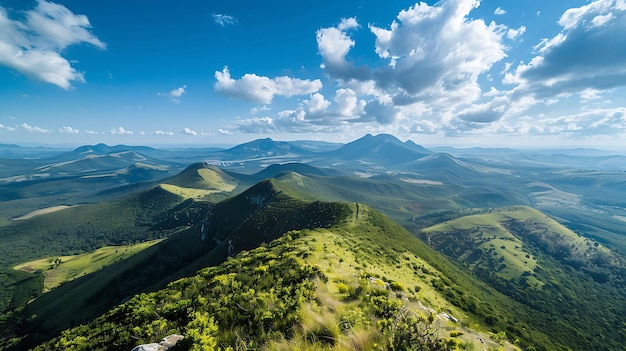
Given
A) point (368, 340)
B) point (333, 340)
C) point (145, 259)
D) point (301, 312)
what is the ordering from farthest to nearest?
1. point (145, 259)
2. point (301, 312)
3. point (333, 340)
4. point (368, 340)

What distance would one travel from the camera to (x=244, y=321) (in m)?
15.3

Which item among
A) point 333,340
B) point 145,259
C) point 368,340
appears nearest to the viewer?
point 368,340

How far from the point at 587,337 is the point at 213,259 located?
19233 cm

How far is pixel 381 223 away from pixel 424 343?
122 meters

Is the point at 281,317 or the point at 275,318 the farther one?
the point at 275,318

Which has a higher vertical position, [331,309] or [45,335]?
[331,309]

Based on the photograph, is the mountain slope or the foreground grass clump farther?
the mountain slope

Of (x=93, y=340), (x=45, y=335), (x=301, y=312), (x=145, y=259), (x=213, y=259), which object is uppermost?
(x=301, y=312)

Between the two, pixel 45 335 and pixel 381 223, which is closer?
pixel 45 335

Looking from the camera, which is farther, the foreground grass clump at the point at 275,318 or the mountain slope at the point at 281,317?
the mountain slope at the point at 281,317

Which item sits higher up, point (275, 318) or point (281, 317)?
point (281, 317)

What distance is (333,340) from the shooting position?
11.9 m

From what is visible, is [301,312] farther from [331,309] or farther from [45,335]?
[45,335]

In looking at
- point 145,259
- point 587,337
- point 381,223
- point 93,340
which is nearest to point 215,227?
point 145,259
